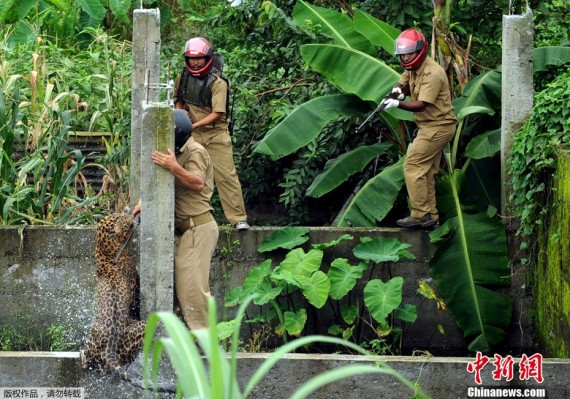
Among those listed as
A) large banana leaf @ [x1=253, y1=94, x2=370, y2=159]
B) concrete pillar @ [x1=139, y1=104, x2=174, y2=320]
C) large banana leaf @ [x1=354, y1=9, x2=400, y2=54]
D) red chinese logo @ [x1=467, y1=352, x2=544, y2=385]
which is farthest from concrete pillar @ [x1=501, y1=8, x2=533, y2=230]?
concrete pillar @ [x1=139, y1=104, x2=174, y2=320]

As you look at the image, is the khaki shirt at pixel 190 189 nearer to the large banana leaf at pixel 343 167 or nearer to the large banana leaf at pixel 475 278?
the large banana leaf at pixel 343 167

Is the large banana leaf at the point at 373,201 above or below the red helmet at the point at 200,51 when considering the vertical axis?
below

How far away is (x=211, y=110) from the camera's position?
376 inches

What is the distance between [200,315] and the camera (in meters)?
8.12

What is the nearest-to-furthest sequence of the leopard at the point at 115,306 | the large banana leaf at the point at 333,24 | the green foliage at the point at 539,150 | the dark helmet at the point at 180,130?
1. the leopard at the point at 115,306
2. the dark helmet at the point at 180,130
3. the green foliage at the point at 539,150
4. the large banana leaf at the point at 333,24

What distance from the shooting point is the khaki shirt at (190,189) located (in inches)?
314

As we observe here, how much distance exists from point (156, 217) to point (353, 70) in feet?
9.14

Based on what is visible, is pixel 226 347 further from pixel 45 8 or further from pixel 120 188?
pixel 45 8

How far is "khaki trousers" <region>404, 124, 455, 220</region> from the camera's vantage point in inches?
365

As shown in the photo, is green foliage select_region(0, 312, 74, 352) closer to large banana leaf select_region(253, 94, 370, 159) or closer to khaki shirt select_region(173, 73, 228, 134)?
khaki shirt select_region(173, 73, 228, 134)

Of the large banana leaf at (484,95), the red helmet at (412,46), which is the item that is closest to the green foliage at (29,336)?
the red helmet at (412,46)

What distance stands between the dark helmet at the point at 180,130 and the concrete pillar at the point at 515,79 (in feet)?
9.60

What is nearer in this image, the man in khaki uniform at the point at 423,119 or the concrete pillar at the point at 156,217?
the concrete pillar at the point at 156,217

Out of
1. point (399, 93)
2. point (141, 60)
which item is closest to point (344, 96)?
point (399, 93)
